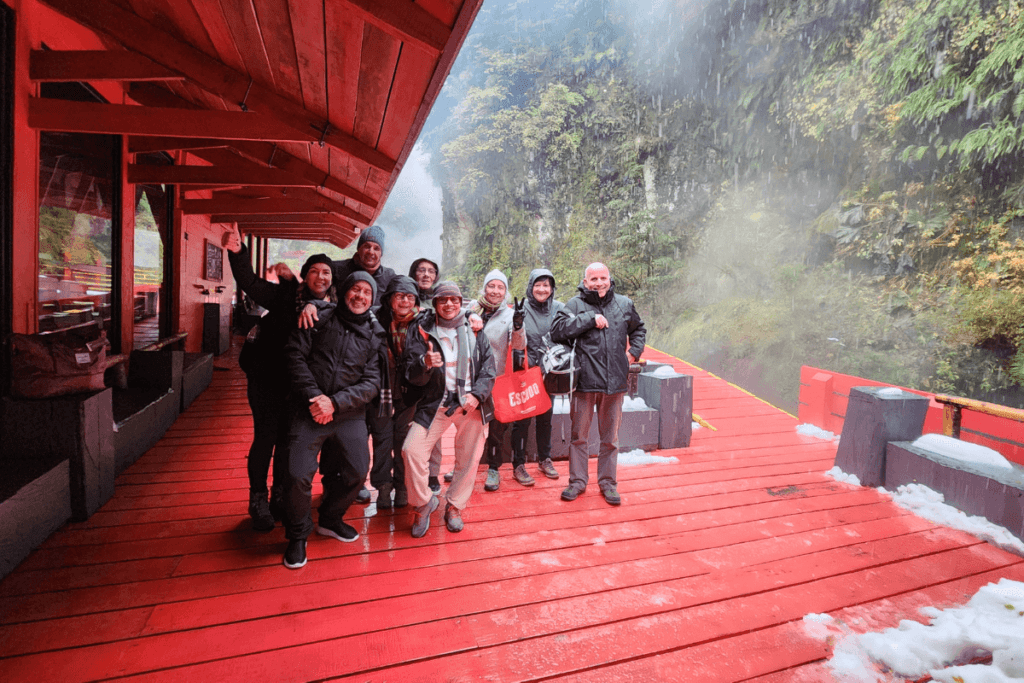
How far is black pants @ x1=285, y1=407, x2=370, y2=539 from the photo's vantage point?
2336 mm

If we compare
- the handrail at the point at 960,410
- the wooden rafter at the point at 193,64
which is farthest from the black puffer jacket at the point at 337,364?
the handrail at the point at 960,410

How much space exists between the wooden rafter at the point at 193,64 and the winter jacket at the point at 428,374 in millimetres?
2142

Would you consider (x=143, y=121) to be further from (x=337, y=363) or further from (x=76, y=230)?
(x=337, y=363)

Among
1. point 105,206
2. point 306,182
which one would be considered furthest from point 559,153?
point 105,206

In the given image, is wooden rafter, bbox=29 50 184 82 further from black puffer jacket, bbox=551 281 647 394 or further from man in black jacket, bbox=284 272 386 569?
black puffer jacket, bbox=551 281 647 394

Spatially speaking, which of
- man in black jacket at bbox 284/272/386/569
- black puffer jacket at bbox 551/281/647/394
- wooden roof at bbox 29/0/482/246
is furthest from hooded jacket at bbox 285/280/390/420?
black puffer jacket at bbox 551/281/647/394

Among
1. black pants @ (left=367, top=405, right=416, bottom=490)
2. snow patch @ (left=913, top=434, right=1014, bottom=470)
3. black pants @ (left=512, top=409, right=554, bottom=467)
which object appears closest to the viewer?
black pants @ (left=367, top=405, right=416, bottom=490)

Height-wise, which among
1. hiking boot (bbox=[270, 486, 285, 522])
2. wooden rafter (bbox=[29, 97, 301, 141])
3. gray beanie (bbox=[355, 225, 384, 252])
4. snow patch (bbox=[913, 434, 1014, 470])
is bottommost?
hiking boot (bbox=[270, 486, 285, 522])

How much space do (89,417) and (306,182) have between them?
11.1 feet

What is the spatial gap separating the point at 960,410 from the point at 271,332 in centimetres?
563

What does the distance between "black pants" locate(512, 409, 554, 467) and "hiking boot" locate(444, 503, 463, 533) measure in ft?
3.22

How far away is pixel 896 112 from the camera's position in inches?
522

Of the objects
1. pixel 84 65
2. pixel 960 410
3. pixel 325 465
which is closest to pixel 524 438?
pixel 325 465

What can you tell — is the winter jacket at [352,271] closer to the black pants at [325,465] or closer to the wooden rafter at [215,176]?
the black pants at [325,465]
